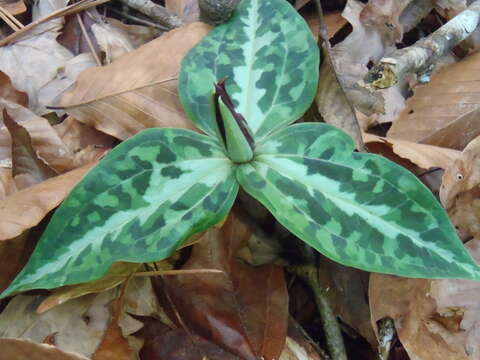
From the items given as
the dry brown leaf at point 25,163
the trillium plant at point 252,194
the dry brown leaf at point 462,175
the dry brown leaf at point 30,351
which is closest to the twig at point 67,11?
the dry brown leaf at point 25,163

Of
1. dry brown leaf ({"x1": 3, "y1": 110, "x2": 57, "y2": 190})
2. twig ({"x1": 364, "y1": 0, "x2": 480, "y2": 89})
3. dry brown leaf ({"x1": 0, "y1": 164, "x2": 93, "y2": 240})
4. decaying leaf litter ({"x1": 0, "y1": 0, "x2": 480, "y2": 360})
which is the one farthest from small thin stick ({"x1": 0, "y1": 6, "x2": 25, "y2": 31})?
twig ({"x1": 364, "y1": 0, "x2": 480, "y2": 89})

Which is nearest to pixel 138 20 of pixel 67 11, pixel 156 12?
pixel 156 12

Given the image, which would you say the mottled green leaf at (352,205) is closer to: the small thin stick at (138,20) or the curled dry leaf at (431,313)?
the curled dry leaf at (431,313)

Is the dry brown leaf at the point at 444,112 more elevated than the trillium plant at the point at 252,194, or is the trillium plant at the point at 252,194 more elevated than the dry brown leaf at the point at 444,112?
the trillium plant at the point at 252,194

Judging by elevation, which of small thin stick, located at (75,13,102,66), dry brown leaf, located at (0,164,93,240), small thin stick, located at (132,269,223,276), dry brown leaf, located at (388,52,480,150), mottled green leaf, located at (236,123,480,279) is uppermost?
small thin stick, located at (75,13,102,66)

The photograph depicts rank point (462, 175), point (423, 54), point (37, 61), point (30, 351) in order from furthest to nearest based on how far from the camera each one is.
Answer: point (37, 61) → point (423, 54) → point (462, 175) → point (30, 351)

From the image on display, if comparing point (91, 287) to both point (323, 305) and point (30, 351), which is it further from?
point (323, 305)

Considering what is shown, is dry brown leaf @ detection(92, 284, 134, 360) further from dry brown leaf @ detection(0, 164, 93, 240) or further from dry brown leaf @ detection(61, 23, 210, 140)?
dry brown leaf @ detection(61, 23, 210, 140)
